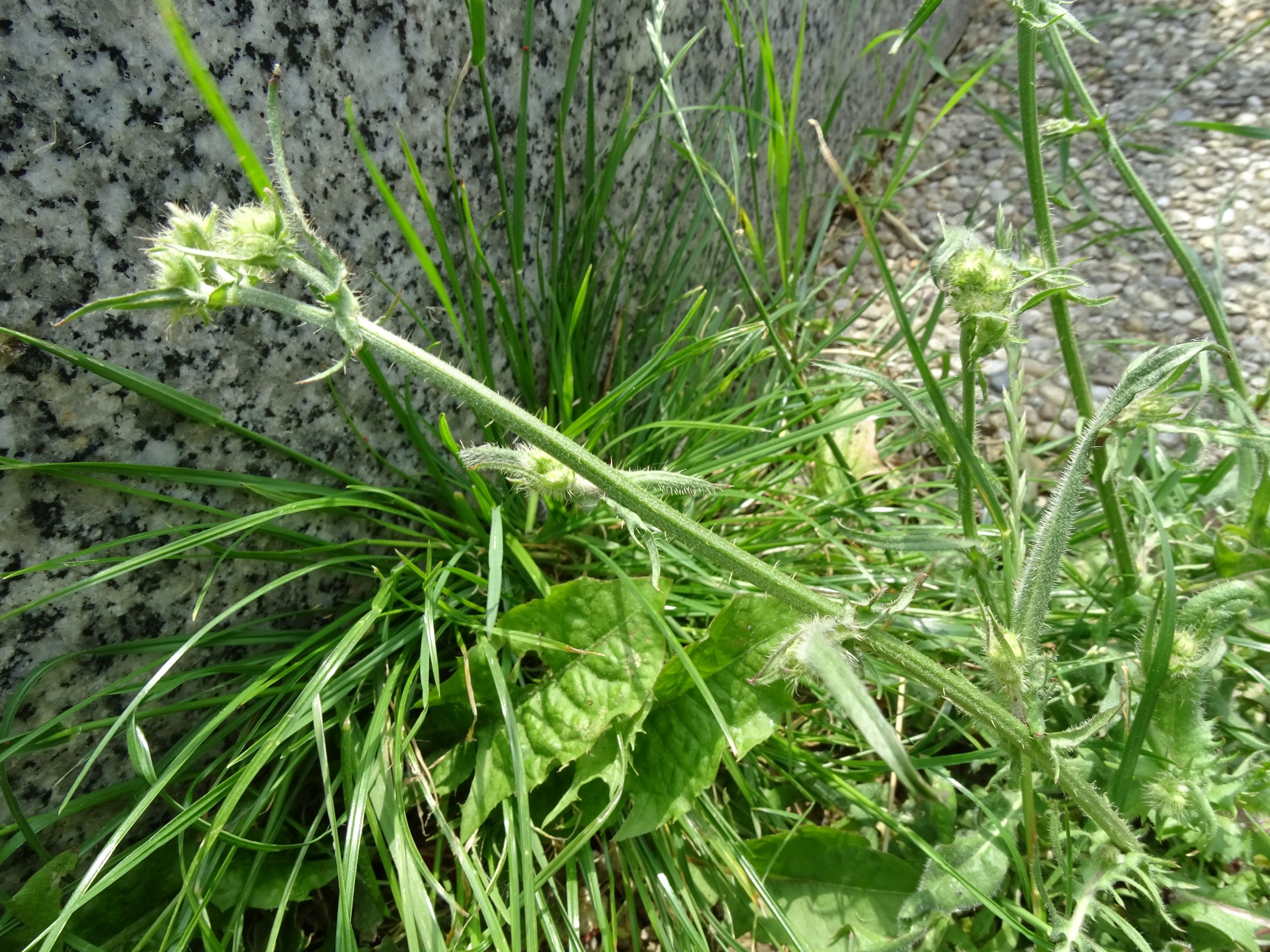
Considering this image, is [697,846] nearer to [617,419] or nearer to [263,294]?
[617,419]

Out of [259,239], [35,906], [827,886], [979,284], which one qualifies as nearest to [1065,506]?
[979,284]

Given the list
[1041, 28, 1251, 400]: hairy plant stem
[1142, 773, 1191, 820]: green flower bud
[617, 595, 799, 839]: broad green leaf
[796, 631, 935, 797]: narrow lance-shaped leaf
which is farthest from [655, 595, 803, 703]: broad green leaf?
[1041, 28, 1251, 400]: hairy plant stem

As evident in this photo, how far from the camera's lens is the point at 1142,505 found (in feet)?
4.75

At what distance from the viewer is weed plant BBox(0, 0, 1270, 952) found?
1083mm

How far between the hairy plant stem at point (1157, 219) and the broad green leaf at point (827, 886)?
3.21ft

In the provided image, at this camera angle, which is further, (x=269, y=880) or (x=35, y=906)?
(x=269, y=880)

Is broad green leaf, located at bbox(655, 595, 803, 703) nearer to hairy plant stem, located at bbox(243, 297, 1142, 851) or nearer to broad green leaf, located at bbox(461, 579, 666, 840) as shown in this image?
broad green leaf, located at bbox(461, 579, 666, 840)

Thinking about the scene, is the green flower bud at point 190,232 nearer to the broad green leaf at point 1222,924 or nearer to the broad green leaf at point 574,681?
the broad green leaf at point 574,681

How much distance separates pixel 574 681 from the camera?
1.35 metres

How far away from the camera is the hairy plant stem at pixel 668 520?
91 centimetres

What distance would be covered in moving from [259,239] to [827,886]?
1.30m

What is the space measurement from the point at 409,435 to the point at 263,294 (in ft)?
1.92

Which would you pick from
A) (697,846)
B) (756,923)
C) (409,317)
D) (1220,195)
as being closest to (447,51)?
(409,317)

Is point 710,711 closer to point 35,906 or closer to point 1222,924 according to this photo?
point 1222,924
